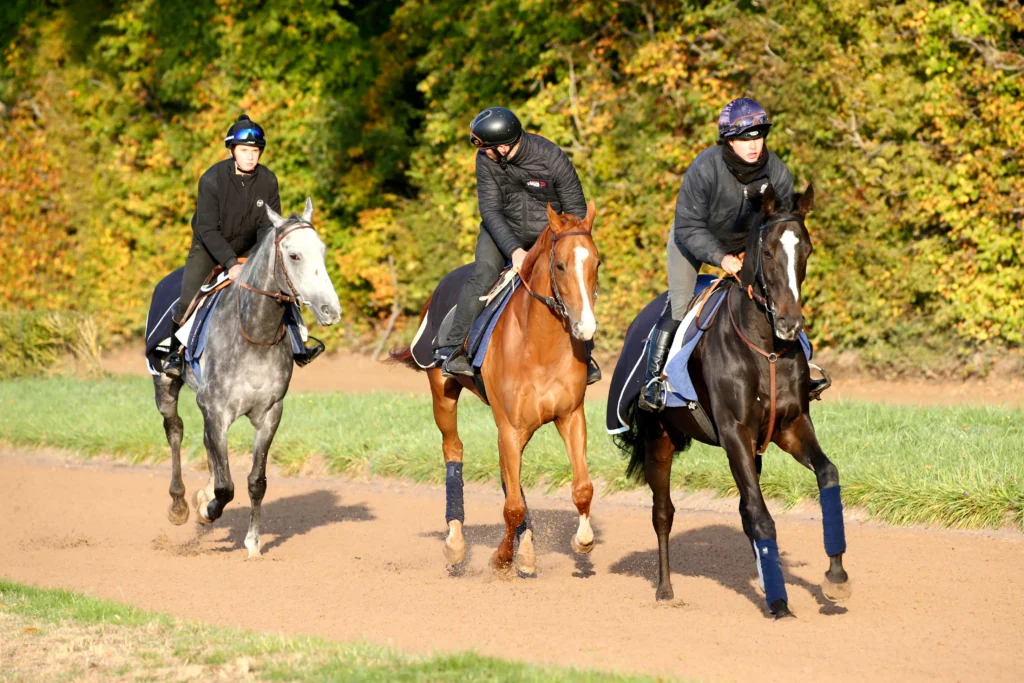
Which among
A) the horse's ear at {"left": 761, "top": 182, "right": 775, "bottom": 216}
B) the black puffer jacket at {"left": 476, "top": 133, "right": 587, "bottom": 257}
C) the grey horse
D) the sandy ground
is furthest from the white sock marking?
the sandy ground

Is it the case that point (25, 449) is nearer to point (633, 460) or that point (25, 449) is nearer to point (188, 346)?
point (188, 346)

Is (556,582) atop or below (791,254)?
below

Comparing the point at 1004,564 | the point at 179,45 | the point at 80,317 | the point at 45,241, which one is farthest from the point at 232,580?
the point at 45,241

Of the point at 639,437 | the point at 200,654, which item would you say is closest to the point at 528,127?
the point at 639,437

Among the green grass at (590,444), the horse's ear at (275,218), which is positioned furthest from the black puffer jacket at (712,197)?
the horse's ear at (275,218)

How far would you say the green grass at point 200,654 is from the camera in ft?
18.9

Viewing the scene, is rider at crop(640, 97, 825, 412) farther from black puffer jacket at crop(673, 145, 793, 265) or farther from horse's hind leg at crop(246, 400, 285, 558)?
horse's hind leg at crop(246, 400, 285, 558)

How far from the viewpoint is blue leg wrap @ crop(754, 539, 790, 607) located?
6.84 meters

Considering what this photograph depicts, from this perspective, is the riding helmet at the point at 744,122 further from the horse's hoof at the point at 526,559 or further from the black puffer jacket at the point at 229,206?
the black puffer jacket at the point at 229,206

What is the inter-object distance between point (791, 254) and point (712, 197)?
0.95 m

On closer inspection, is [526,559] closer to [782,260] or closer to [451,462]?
[451,462]

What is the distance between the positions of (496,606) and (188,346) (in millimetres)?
A: 3748

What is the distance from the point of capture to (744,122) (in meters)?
7.26

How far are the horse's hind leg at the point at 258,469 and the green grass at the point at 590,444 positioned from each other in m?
2.66
